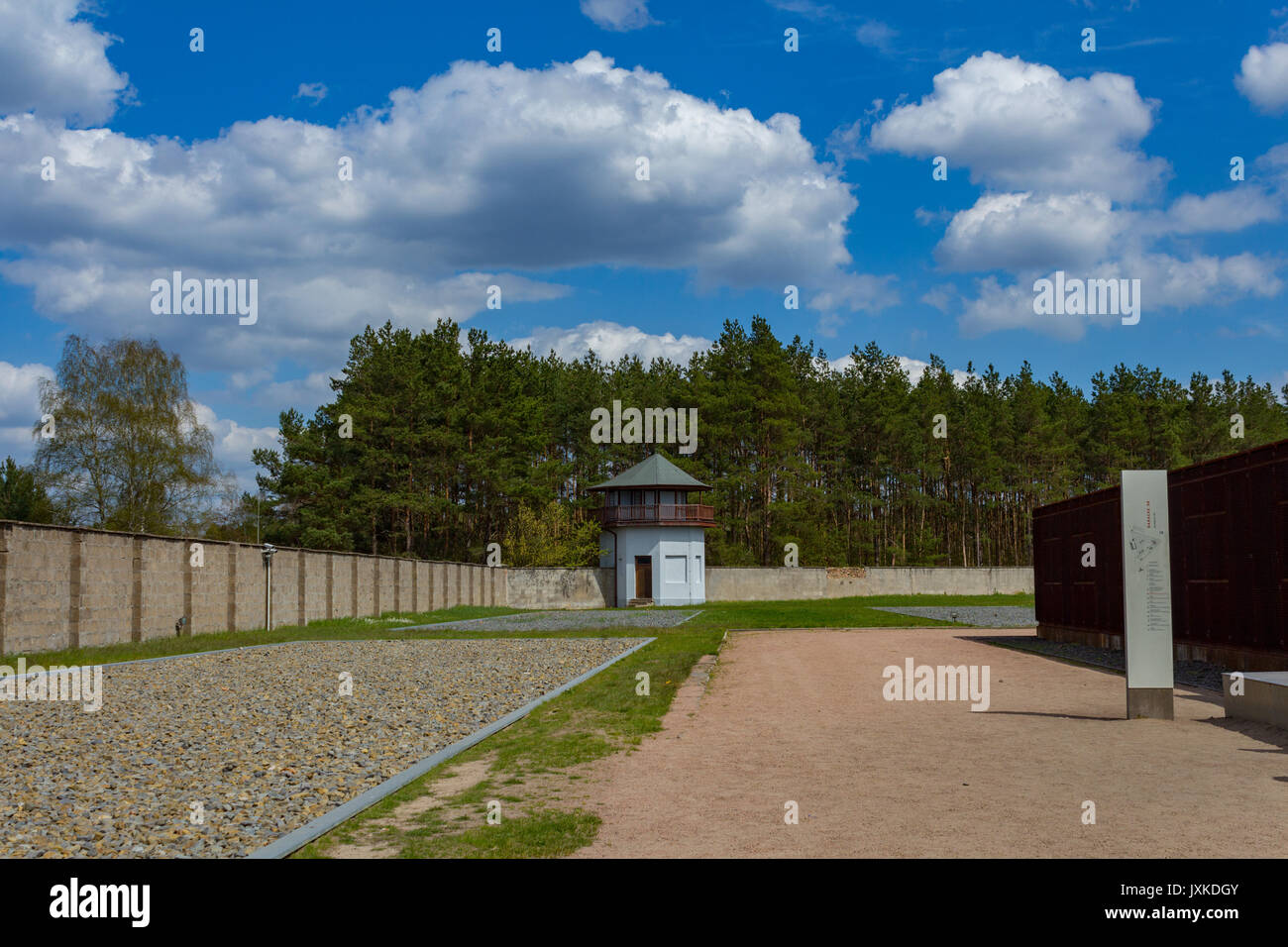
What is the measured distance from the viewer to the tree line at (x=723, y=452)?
58031 millimetres

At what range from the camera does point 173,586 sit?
24.9 m

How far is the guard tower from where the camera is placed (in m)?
53.5

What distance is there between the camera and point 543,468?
206ft

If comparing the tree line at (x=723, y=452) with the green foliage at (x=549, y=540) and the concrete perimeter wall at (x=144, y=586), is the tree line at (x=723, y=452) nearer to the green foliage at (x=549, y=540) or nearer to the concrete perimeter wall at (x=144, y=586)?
the green foliage at (x=549, y=540)

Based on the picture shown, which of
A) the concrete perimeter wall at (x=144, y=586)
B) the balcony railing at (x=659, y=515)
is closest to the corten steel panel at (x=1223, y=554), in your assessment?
the concrete perimeter wall at (x=144, y=586)

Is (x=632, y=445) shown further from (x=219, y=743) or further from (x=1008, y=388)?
(x=219, y=743)

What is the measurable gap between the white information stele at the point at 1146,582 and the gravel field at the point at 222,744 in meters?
7.51

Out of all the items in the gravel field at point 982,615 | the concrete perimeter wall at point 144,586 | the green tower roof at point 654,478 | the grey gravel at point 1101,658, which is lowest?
the gravel field at point 982,615

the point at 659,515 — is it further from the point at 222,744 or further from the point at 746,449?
the point at 222,744

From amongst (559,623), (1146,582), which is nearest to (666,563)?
(559,623)

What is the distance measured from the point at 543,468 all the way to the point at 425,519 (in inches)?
300

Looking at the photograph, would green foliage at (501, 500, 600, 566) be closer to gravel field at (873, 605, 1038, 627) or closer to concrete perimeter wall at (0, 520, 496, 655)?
gravel field at (873, 605, 1038, 627)

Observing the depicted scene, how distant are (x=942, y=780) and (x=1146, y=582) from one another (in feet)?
16.2
